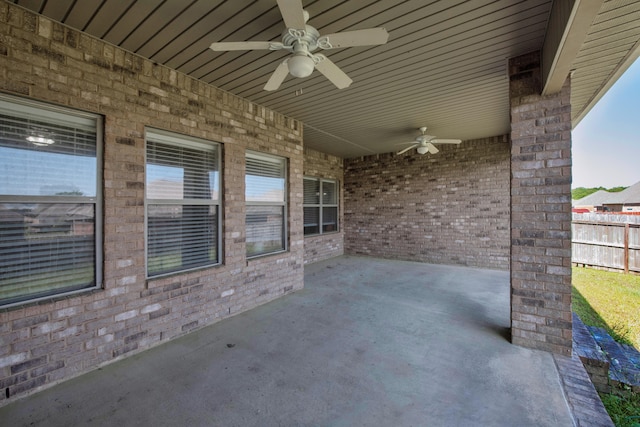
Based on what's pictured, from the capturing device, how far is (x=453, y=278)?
220 inches

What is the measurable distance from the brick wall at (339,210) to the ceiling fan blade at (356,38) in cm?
522

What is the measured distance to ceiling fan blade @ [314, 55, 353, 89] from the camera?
221cm

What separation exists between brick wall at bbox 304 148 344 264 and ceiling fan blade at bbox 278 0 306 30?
534 centimetres

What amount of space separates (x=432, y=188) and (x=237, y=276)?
5427mm

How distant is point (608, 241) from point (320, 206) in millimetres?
7393

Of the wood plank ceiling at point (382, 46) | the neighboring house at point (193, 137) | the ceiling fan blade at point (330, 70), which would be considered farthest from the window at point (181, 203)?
the ceiling fan blade at point (330, 70)

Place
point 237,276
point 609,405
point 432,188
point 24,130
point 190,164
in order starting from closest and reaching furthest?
point 24,130
point 609,405
point 190,164
point 237,276
point 432,188

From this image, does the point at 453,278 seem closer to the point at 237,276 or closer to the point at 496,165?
the point at 496,165

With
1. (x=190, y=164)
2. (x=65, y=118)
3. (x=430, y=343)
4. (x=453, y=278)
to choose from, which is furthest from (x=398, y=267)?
(x=65, y=118)

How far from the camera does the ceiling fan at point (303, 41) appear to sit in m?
1.79

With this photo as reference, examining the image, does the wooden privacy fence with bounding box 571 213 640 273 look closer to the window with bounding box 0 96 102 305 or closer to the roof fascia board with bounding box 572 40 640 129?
the roof fascia board with bounding box 572 40 640 129

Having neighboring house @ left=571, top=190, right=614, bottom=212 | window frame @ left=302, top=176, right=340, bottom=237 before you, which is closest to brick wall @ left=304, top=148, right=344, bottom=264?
window frame @ left=302, top=176, right=340, bottom=237

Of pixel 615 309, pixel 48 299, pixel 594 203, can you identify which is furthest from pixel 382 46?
pixel 594 203

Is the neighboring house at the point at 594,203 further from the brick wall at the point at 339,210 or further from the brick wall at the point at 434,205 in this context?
the brick wall at the point at 339,210
